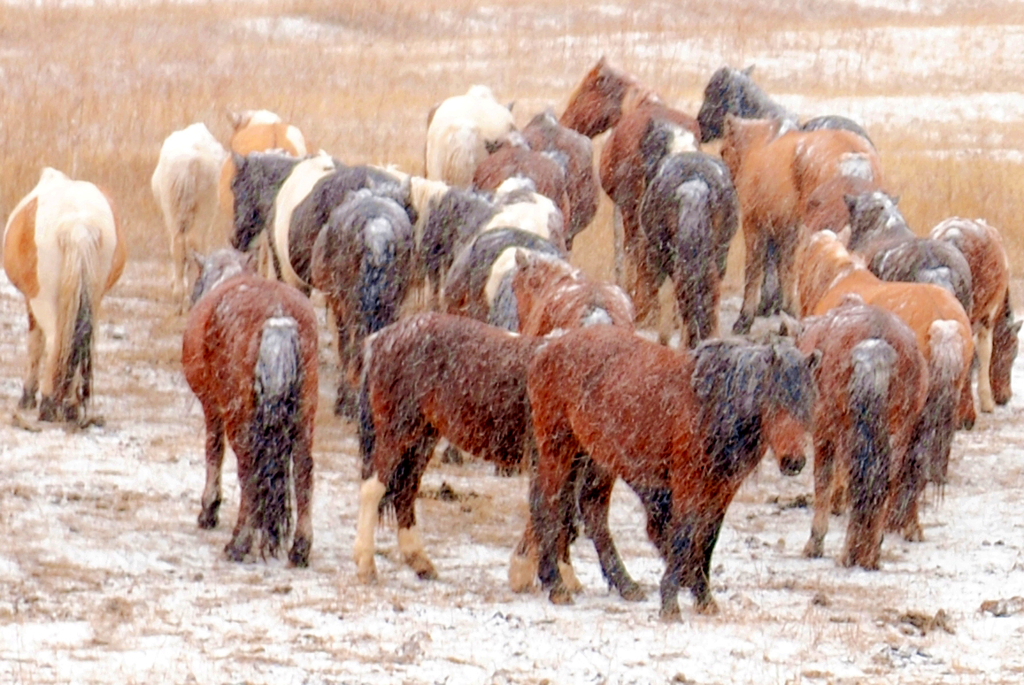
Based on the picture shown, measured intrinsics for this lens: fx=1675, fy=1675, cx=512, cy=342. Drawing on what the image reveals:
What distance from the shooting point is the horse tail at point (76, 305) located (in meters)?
9.19

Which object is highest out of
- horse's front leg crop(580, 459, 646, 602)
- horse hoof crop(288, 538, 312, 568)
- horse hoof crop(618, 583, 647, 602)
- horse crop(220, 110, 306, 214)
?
horse crop(220, 110, 306, 214)

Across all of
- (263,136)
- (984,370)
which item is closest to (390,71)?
(263,136)

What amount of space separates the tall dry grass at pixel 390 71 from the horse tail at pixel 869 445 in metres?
6.66

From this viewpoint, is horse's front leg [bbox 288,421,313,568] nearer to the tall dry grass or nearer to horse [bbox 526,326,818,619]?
horse [bbox 526,326,818,619]

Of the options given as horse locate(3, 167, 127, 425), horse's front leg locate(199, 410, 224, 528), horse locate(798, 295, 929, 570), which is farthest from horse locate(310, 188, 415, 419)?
horse locate(798, 295, 929, 570)

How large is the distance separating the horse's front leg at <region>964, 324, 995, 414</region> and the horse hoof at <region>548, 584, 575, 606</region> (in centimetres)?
Answer: 528

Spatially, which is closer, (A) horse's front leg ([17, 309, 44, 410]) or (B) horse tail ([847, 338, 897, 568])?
(B) horse tail ([847, 338, 897, 568])

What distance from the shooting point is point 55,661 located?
5.54m

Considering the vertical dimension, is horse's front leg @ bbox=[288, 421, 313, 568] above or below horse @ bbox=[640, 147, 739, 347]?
below

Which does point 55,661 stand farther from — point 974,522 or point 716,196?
point 716,196

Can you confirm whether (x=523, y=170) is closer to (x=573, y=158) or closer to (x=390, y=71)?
(x=573, y=158)

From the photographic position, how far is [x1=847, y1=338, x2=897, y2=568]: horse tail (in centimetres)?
Result: 739

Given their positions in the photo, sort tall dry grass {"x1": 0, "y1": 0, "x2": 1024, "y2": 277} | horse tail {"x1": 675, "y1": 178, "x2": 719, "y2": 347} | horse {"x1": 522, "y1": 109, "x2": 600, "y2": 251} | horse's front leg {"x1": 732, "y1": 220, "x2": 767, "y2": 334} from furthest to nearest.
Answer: tall dry grass {"x1": 0, "y1": 0, "x2": 1024, "y2": 277}
horse {"x1": 522, "y1": 109, "x2": 600, "y2": 251}
horse's front leg {"x1": 732, "y1": 220, "x2": 767, "y2": 334}
horse tail {"x1": 675, "y1": 178, "x2": 719, "y2": 347}

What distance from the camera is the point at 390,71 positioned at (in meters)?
25.0
